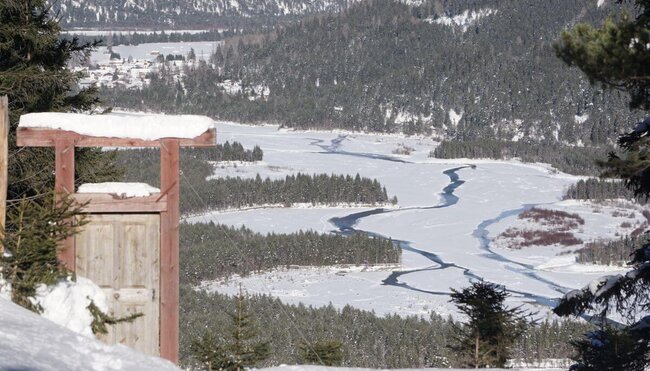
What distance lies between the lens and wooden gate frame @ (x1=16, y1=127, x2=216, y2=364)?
43.4 feet

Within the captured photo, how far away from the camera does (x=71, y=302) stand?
12391 mm

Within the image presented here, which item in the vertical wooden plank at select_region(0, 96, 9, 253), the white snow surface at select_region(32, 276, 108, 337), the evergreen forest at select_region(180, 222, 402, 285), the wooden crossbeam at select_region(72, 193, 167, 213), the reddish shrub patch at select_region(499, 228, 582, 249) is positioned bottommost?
the evergreen forest at select_region(180, 222, 402, 285)

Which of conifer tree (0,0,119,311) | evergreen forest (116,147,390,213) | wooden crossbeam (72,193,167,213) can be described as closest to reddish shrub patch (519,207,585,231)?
evergreen forest (116,147,390,213)

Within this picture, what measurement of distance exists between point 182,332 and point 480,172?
127 metres

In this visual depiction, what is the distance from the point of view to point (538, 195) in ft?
538

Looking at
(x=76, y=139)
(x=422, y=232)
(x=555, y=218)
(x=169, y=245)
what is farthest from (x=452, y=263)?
(x=76, y=139)

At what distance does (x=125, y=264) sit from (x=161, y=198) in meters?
0.99

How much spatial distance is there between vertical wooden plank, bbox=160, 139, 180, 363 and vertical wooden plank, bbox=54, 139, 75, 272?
3.82 ft

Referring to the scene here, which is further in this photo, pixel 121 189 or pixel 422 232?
pixel 422 232

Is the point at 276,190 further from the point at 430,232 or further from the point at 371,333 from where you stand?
the point at 371,333

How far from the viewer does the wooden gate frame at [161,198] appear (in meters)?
13.2

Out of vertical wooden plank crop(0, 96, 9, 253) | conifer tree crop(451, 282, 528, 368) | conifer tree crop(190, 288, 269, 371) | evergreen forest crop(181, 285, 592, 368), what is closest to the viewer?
vertical wooden plank crop(0, 96, 9, 253)

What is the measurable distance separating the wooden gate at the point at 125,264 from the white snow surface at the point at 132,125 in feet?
3.61

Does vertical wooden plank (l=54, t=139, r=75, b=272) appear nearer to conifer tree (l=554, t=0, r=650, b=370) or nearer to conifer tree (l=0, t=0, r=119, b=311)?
conifer tree (l=0, t=0, r=119, b=311)
